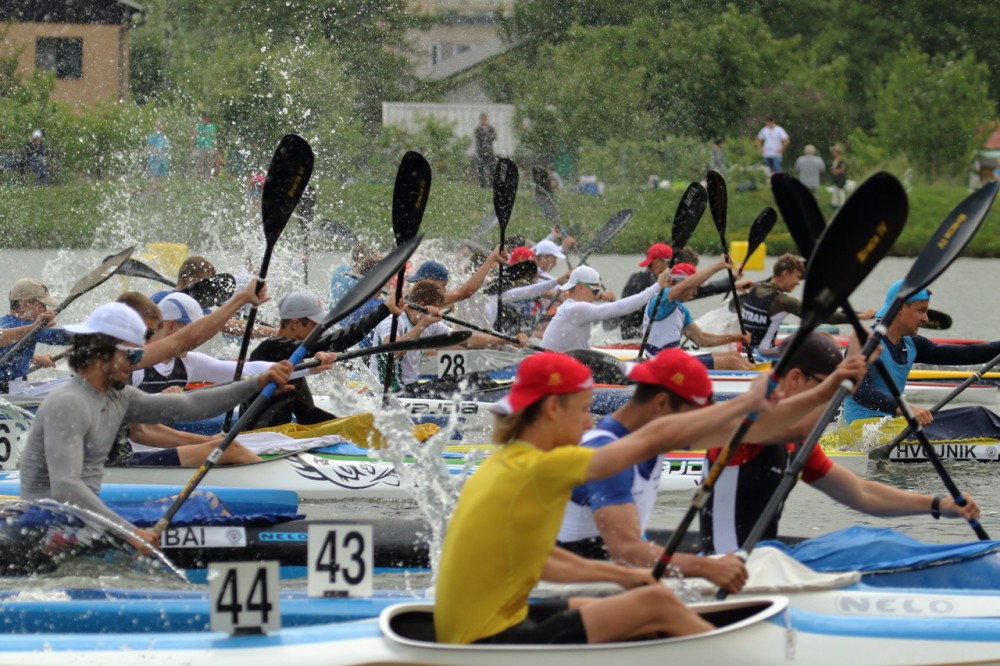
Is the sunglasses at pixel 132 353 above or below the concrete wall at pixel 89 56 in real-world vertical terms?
below

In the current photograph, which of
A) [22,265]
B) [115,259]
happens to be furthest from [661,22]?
[115,259]

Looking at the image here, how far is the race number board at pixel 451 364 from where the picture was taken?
428 inches

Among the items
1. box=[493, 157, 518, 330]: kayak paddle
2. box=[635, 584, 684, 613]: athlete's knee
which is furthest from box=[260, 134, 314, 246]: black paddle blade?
box=[493, 157, 518, 330]: kayak paddle

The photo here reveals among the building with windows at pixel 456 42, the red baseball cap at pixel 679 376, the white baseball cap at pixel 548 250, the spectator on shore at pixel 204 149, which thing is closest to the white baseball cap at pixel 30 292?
the red baseball cap at pixel 679 376

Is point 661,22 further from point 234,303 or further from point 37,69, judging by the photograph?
point 234,303

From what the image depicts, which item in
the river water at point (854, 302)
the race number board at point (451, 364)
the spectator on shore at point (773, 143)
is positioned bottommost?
the river water at point (854, 302)

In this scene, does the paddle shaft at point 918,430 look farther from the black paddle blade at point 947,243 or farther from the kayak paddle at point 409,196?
the kayak paddle at point 409,196

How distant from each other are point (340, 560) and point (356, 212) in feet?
68.0

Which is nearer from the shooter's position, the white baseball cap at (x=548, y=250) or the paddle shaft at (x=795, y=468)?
the paddle shaft at (x=795, y=468)

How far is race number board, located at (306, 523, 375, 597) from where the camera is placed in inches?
202

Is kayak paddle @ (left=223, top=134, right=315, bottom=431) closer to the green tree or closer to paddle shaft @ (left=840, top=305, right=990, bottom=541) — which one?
paddle shaft @ (left=840, top=305, right=990, bottom=541)

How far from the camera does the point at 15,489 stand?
7301 millimetres

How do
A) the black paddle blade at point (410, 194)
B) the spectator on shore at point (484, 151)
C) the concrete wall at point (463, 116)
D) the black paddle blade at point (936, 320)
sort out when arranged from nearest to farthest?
the black paddle blade at point (410, 194)
the black paddle blade at point (936, 320)
the spectator on shore at point (484, 151)
the concrete wall at point (463, 116)

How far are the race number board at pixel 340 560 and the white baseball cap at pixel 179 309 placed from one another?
3.45 meters
